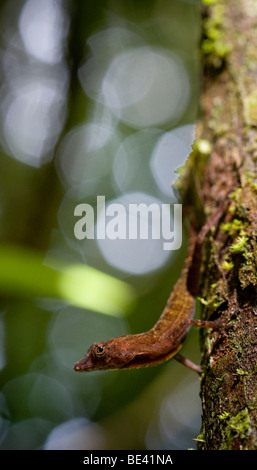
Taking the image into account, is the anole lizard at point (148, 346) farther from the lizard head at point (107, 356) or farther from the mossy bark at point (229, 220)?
the mossy bark at point (229, 220)

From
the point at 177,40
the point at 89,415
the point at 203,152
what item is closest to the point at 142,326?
the point at 89,415

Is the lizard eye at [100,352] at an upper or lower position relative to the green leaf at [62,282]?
lower

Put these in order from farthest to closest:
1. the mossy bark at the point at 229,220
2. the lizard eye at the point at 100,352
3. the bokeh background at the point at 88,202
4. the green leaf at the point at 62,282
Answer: the bokeh background at the point at 88,202 < the green leaf at the point at 62,282 < the lizard eye at the point at 100,352 < the mossy bark at the point at 229,220

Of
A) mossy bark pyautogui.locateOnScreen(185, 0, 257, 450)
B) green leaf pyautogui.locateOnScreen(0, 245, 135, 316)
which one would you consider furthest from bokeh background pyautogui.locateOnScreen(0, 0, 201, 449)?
mossy bark pyautogui.locateOnScreen(185, 0, 257, 450)

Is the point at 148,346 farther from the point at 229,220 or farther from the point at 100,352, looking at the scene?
the point at 229,220

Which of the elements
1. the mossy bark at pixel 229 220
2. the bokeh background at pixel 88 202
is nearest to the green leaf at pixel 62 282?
the bokeh background at pixel 88 202

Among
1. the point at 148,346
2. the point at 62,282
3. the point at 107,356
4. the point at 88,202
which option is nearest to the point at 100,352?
the point at 107,356
